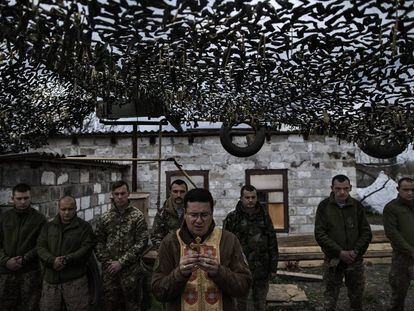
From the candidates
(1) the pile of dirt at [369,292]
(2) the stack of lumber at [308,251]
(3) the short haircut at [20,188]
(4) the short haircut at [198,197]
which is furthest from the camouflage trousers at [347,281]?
(3) the short haircut at [20,188]

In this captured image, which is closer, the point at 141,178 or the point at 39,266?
the point at 39,266

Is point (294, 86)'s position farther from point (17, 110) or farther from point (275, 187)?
point (275, 187)

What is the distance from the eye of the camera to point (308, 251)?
700 centimetres

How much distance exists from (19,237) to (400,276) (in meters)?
4.74

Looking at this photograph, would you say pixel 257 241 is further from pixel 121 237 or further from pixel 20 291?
pixel 20 291

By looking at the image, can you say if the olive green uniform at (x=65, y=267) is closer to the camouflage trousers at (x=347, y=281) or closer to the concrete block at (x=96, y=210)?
the concrete block at (x=96, y=210)

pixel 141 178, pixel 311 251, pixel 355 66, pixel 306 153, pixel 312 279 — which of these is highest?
pixel 355 66

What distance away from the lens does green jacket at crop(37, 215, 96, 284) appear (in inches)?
145

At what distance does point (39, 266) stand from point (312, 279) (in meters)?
4.93

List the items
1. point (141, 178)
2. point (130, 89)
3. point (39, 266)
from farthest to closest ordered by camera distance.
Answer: point (141, 178), point (39, 266), point (130, 89)

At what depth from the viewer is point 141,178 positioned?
9547 mm

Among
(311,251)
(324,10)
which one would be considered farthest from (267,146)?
(324,10)

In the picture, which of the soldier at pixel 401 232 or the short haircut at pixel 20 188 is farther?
the soldier at pixel 401 232

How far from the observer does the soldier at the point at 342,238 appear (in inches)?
169
